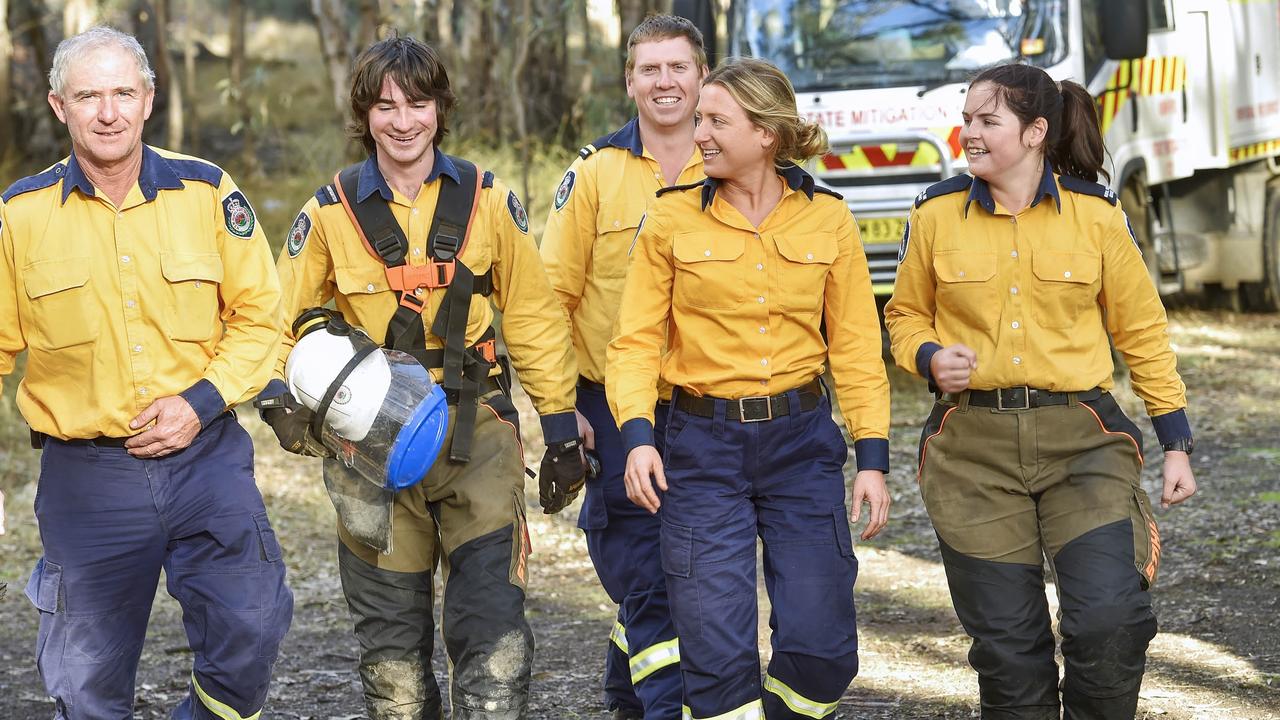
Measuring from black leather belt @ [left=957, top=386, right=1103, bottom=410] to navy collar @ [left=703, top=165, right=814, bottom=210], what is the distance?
723mm

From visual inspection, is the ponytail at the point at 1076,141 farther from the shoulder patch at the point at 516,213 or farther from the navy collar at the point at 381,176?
the navy collar at the point at 381,176

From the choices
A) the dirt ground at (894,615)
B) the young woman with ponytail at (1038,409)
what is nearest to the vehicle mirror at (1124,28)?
the dirt ground at (894,615)

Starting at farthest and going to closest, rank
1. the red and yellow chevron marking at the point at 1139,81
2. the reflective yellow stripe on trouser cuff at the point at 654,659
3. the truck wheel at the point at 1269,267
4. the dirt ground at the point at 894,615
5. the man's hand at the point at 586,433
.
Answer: the truck wheel at the point at 1269,267
the red and yellow chevron marking at the point at 1139,81
the dirt ground at the point at 894,615
the man's hand at the point at 586,433
the reflective yellow stripe on trouser cuff at the point at 654,659

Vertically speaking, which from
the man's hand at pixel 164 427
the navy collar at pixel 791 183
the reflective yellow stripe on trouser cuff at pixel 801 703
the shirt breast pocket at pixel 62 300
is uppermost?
the navy collar at pixel 791 183

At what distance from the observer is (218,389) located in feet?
13.1

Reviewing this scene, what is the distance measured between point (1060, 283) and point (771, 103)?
91 centimetres

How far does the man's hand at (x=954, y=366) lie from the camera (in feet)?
13.2

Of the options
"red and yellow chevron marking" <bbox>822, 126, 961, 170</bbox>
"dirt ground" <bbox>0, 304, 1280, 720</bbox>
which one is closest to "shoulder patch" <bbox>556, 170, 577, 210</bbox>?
"dirt ground" <bbox>0, 304, 1280, 720</bbox>

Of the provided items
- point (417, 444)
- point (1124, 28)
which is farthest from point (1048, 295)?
point (1124, 28)

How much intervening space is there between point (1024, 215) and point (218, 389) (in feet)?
7.18

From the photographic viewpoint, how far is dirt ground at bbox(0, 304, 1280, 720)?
5.31 metres

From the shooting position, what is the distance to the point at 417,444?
395 cm

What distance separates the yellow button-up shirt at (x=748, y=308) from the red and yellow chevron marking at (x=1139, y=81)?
6900 mm

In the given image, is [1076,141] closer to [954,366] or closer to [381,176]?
[954,366]
